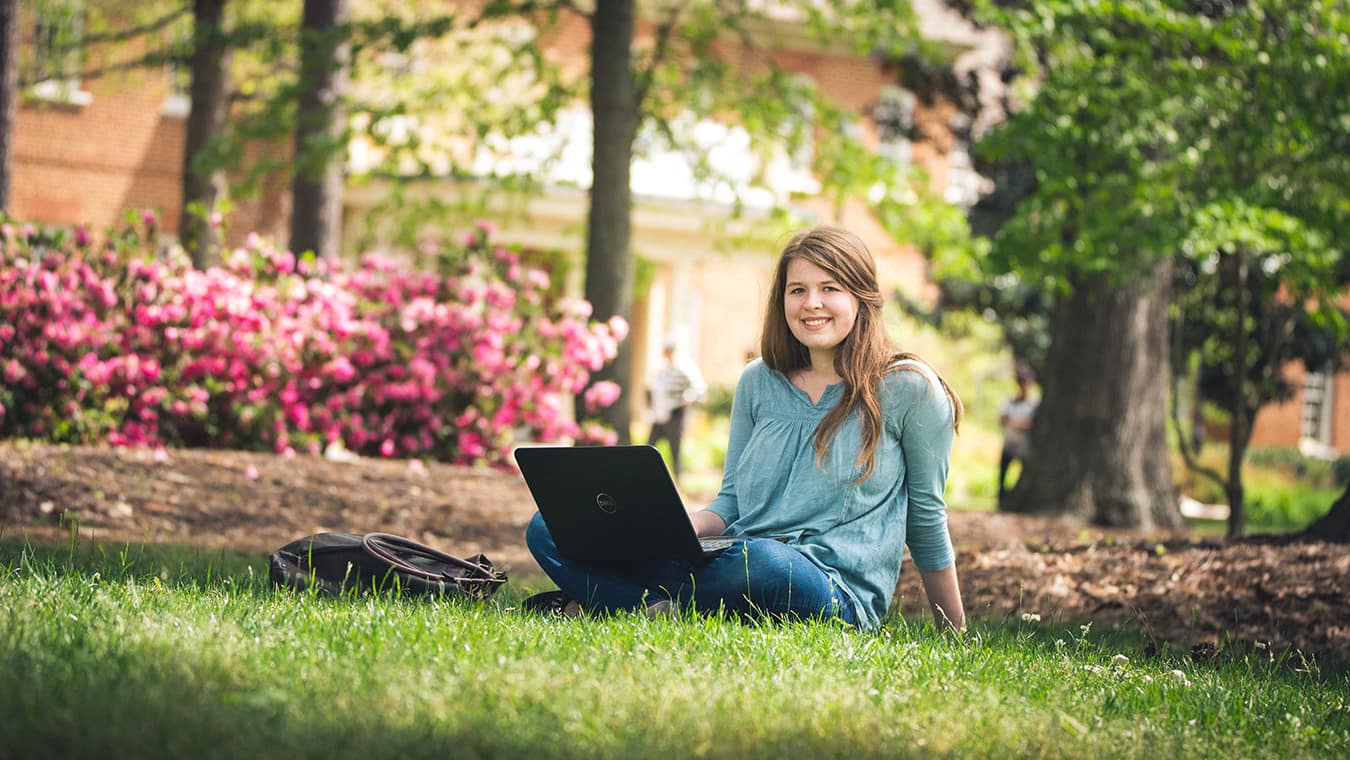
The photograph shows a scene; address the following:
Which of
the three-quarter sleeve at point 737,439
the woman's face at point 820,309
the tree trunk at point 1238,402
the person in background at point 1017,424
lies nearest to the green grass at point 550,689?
the three-quarter sleeve at point 737,439

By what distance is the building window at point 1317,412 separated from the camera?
3150 centimetres

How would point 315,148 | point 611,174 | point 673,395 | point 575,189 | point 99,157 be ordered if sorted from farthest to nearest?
point 99,157, point 575,189, point 673,395, point 315,148, point 611,174

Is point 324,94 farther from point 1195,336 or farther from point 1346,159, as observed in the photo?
point 1195,336

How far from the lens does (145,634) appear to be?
131 inches

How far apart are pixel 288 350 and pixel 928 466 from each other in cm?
663

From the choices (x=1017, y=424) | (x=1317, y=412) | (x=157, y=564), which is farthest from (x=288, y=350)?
(x=1317, y=412)

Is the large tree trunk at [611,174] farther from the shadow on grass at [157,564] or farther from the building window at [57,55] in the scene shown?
the building window at [57,55]

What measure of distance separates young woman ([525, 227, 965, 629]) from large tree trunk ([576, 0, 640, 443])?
6772 millimetres

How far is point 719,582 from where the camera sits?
169 inches

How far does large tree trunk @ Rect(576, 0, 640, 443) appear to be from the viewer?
1121 centimetres

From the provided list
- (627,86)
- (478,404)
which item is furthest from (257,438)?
(627,86)

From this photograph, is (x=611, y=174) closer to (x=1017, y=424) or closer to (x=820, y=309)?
(x=1017, y=424)

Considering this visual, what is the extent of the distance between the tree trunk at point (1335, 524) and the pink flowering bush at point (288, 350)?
17.9 ft

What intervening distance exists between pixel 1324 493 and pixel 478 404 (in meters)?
14.3
